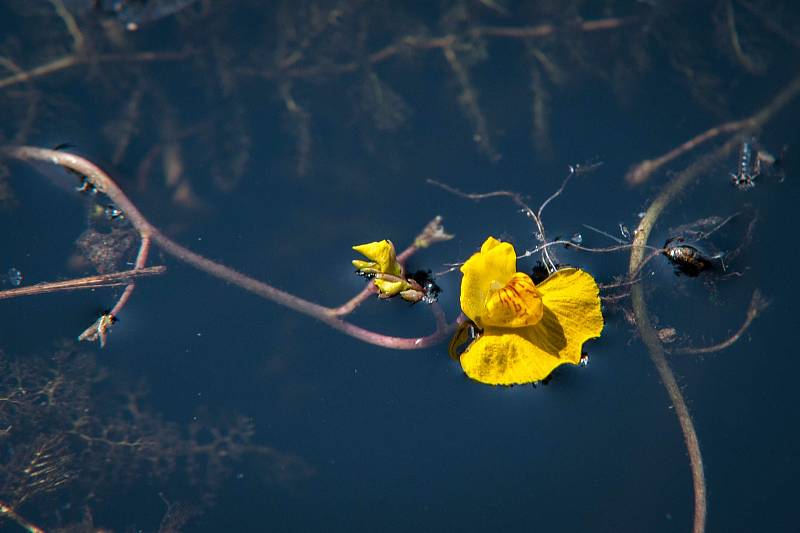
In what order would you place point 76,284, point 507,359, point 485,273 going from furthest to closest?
point 76,284
point 507,359
point 485,273

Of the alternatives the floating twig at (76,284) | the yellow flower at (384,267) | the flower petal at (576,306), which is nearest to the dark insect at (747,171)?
the flower petal at (576,306)

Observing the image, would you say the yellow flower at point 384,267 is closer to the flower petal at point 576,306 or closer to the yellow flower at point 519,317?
the yellow flower at point 519,317

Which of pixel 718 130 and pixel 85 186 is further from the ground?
pixel 718 130

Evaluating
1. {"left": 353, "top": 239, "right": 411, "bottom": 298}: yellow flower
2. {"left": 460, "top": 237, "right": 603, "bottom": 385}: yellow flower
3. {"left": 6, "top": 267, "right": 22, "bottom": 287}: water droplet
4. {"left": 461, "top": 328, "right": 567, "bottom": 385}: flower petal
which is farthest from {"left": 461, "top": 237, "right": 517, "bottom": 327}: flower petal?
{"left": 6, "top": 267, "right": 22, "bottom": 287}: water droplet

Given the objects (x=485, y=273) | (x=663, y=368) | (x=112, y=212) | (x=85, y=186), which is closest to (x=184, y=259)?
(x=112, y=212)

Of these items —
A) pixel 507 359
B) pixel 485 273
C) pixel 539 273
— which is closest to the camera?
pixel 485 273

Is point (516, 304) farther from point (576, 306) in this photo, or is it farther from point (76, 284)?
point (76, 284)

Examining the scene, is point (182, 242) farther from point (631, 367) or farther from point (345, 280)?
point (631, 367)
